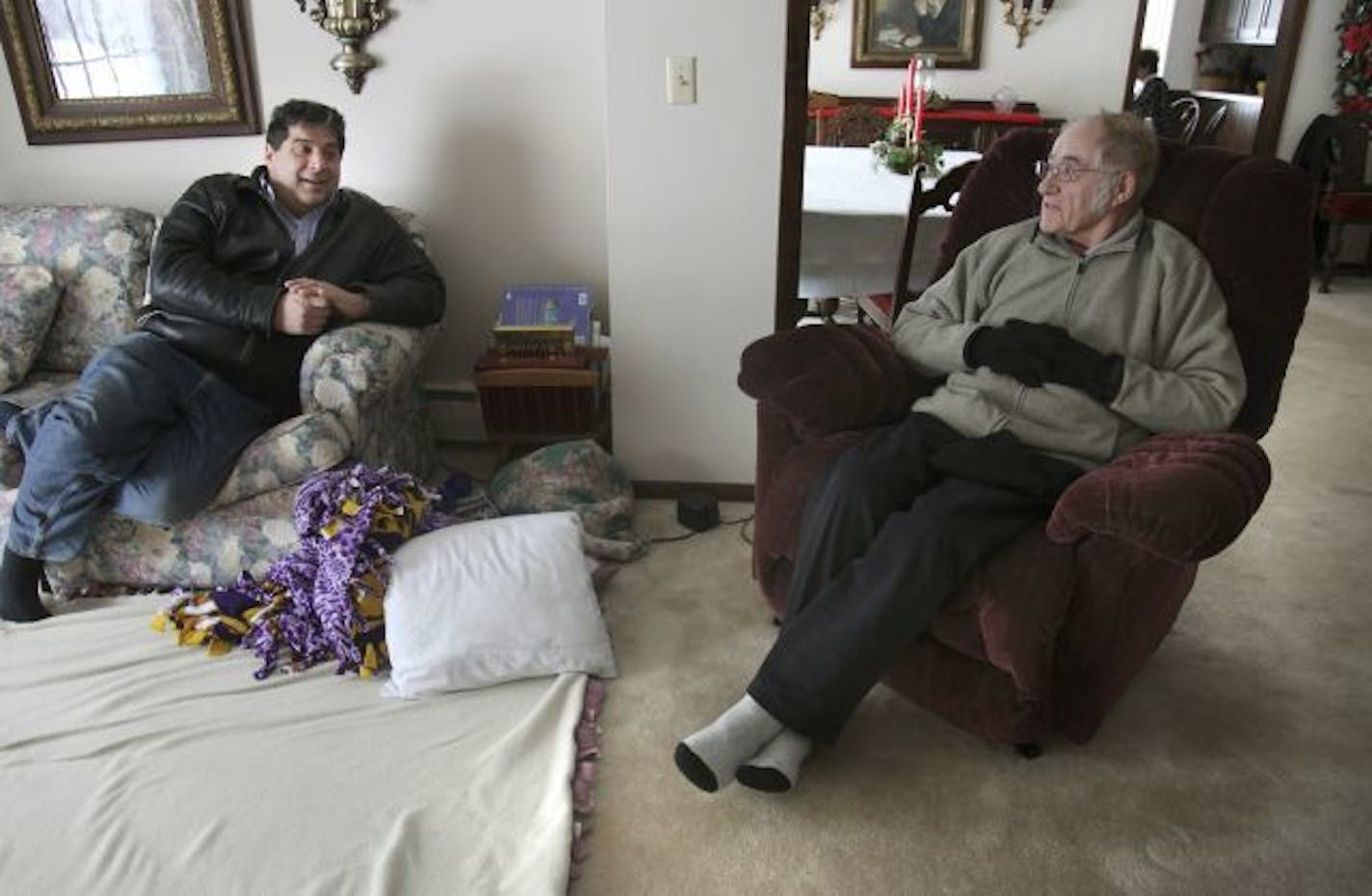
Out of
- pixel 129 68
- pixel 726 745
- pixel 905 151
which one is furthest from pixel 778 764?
pixel 129 68

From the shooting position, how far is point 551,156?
2693 mm

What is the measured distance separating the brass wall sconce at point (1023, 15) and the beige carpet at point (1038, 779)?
13.2 feet

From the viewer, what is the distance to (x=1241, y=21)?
19.7 feet

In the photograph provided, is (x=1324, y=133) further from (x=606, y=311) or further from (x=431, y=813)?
(x=431, y=813)

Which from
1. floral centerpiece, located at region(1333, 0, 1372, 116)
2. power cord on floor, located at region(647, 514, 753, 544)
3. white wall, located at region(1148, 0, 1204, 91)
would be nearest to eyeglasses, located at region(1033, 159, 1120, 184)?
power cord on floor, located at region(647, 514, 753, 544)

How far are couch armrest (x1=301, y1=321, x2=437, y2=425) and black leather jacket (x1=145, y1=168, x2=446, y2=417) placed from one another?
105mm

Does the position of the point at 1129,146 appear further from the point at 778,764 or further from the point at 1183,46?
the point at 1183,46

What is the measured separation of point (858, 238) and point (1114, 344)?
1232 millimetres

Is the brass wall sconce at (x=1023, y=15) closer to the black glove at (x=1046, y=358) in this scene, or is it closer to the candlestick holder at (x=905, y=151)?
the candlestick holder at (x=905, y=151)

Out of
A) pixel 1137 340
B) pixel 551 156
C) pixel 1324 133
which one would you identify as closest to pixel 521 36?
pixel 551 156

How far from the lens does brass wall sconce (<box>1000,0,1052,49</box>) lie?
524 centimetres

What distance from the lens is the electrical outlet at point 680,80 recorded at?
89.0 inches

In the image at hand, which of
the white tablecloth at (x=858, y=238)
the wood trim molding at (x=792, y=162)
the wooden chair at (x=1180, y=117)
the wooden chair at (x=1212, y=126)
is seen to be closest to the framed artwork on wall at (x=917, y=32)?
the wooden chair at (x=1180, y=117)

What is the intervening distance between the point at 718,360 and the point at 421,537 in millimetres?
949
